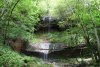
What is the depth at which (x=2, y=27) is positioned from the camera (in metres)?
16.4

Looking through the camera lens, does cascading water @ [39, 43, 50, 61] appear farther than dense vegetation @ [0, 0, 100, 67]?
Yes

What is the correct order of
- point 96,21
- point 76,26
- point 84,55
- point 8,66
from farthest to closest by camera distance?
point 84,55
point 76,26
point 96,21
point 8,66

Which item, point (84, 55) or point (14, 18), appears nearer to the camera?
point (14, 18)

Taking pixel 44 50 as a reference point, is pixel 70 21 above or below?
above

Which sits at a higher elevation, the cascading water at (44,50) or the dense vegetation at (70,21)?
the dense vegetation at (70,21)

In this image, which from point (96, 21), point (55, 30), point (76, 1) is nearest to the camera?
point (96, 21)

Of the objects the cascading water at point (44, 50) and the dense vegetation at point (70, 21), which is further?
the cascading water at point (44, 50)

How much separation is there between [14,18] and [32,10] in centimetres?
161

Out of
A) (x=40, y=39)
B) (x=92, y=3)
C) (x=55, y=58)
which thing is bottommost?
(x=55, y=58)

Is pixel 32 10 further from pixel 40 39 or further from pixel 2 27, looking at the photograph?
pixel 40 39

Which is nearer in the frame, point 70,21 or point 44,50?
point 70,21

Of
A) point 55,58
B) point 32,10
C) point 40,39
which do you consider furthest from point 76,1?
point 40,39

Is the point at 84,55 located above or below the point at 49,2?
below

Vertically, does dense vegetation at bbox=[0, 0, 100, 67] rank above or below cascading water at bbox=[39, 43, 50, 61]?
above
